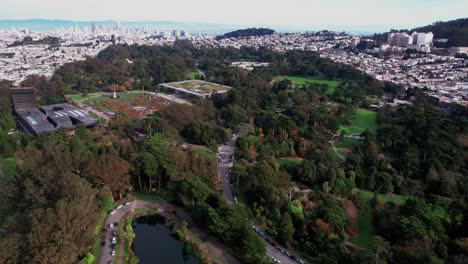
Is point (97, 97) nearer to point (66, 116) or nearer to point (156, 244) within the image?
point (66, 116)

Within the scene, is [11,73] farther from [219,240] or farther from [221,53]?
[219,240]

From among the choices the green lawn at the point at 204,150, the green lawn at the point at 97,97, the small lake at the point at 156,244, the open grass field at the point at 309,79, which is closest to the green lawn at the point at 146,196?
the small lake at the point at 156,244

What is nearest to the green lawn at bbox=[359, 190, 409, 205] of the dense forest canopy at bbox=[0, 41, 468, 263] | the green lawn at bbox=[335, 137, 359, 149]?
the dense forest canopy at bbox=[0, 41, 468, 263]

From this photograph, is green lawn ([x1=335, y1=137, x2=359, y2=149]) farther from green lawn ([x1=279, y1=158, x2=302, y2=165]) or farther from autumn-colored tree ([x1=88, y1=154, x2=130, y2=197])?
autumn-colored tree ([x1=88, y1=154, x2=130, y2=197])

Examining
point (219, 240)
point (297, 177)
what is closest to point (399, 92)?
point (297, 177)

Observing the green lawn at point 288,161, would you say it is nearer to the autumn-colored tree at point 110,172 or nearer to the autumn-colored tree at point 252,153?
the autumn-colored tree at point 252,153

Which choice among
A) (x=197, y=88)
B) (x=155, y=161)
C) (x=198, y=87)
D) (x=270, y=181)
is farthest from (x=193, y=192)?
(x=198, y=87)
